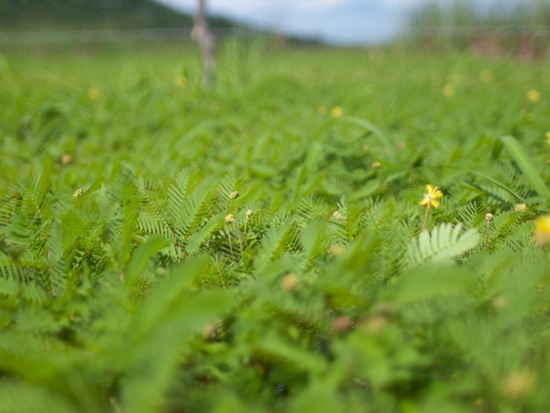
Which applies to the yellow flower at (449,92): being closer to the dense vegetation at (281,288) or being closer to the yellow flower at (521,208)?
the dense vegetation at (281,288)

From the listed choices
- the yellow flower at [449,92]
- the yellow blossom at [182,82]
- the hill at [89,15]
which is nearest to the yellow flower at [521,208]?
the yellow flower at [449,92]

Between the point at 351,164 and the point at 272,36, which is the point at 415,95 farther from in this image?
the point at 272,36

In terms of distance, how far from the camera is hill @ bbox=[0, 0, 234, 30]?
18.2 meters

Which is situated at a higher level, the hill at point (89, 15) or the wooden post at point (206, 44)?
the hill at point (89, 15)

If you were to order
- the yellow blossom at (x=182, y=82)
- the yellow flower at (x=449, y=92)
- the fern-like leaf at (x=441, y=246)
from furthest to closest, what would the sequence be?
the yellow blossom at (x=182, y=82) → the yellow flower at (x=449, y=92) → the fern-like leaf at (x=441, y=246)

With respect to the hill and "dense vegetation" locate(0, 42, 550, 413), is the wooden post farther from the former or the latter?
the hill

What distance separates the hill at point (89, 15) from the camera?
18.2 meters

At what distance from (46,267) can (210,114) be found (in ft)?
7.89

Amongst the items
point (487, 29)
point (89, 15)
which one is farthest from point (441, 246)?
point (89, 15)

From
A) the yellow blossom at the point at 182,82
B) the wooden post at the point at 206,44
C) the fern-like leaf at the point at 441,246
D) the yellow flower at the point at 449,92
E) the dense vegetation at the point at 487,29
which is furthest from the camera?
the dense vegetation at the point at 487,29

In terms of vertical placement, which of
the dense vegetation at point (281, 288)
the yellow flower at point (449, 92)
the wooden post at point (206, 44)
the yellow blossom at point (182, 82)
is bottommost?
the dense vegetation at point (281, 288)

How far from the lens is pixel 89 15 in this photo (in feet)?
66.9

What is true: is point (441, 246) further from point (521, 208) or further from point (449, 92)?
point (449, 92)

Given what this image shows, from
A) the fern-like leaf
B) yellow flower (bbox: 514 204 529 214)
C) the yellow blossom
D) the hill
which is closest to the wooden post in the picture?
the yellow blossom
